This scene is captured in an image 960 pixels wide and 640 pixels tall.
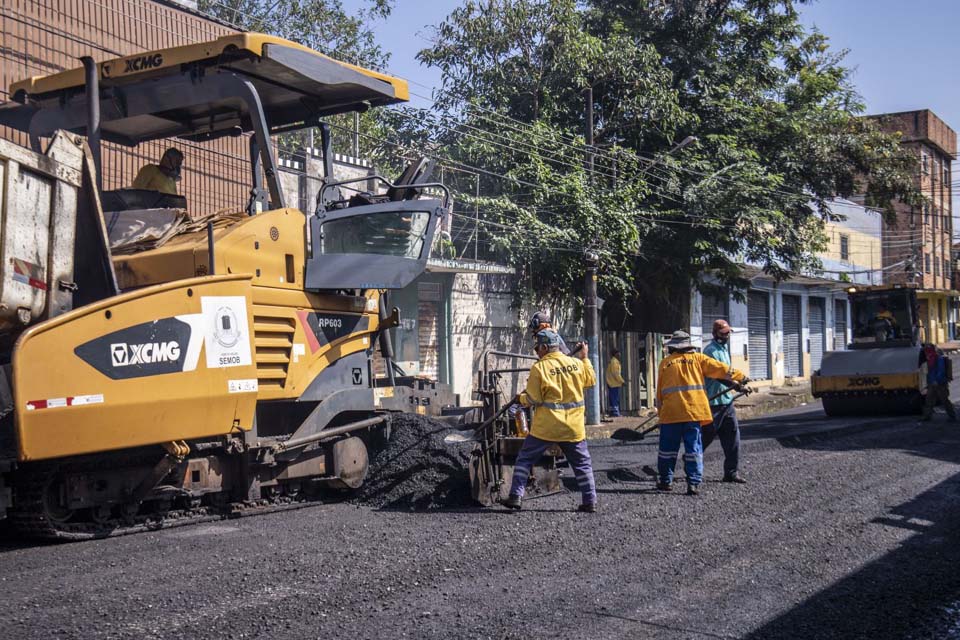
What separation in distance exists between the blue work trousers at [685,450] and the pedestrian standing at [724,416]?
0.68 meters

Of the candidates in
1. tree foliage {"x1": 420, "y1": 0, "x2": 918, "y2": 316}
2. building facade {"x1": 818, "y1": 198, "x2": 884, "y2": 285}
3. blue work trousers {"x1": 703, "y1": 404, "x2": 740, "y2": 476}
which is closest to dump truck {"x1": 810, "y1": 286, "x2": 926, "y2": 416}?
tree foliage {"x1": 420, "y1": 0, "x2": 918, "y2": 316}

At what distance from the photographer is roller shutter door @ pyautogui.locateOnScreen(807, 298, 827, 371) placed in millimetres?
35906

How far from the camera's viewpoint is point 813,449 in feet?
40.2

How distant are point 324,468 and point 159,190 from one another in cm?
281

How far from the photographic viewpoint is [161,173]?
8031 millimetres

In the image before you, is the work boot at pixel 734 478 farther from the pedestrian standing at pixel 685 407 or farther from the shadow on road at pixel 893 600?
the shadow on road at pixel 893 600

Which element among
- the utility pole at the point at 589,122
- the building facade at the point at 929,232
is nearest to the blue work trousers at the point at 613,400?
the utility pole at the point at 589,122

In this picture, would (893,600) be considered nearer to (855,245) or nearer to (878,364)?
(878,364)

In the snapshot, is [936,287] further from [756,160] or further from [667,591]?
[667,591]

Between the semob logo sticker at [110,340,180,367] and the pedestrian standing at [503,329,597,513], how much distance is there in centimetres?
289

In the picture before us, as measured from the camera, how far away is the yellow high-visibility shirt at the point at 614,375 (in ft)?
67.2

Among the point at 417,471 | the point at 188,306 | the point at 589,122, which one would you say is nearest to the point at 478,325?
the point at 589,122

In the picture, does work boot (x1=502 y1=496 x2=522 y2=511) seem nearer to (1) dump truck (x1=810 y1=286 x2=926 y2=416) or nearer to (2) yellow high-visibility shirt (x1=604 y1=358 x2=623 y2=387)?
(1) dump truck (x1=810 y1=286 x2=926 y2=416)

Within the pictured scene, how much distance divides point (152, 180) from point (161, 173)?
0.11 meters
